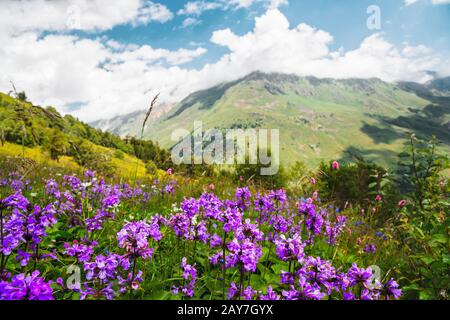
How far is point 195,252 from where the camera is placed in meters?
3.96

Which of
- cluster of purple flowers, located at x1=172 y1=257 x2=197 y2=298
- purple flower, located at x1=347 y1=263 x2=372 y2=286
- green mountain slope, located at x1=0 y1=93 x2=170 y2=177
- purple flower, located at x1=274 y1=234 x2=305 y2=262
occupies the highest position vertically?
green mountain slope, located at x1=0 y1=93 x2=170 y2=177

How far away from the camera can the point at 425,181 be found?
6543mm

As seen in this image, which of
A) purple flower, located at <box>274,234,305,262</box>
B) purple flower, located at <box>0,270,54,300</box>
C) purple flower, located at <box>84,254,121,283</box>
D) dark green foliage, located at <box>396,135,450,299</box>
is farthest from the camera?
dark green foliage, located at <box>396,135,450,299</box>

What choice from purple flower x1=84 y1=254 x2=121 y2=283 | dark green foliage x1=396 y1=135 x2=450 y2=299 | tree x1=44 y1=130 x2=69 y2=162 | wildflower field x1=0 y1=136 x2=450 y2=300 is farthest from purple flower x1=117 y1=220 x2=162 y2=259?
tree x1=44 y1=130 x2=69 y2=162

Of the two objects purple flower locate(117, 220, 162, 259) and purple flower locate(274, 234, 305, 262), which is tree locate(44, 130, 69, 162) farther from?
purple flower locate(274, 234, 305, 262)

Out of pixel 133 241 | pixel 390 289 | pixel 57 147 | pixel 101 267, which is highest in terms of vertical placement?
pixel 57 147

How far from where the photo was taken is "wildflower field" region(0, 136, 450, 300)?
102 inches

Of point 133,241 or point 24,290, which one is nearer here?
point 24,290

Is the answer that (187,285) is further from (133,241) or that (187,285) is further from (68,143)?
(68,143)

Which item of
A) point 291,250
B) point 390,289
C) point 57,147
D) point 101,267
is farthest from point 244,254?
point 57,147

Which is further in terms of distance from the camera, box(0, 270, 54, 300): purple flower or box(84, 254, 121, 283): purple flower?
box(84, 254, 121, 283): purple flower

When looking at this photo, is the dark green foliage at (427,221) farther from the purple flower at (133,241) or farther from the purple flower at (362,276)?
the purple flower at (133,241)

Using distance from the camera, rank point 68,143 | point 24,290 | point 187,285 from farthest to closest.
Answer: point 68,143 < point 187,285 < point 24,290
